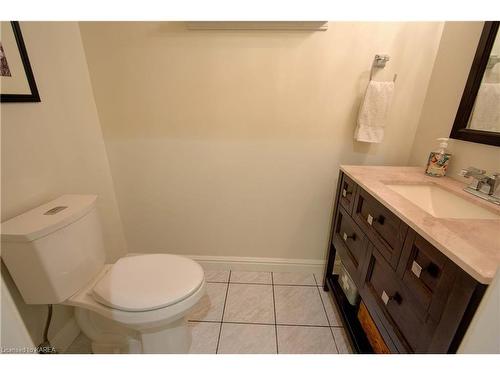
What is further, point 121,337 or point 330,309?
point 330,309

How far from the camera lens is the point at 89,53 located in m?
1.28

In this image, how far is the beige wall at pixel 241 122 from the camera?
4.11ft

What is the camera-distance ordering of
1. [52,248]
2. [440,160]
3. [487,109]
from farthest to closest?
[440,160] < [487,109] < [52,248]

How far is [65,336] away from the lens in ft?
3.84

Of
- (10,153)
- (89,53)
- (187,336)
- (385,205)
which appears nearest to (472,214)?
(385,205)

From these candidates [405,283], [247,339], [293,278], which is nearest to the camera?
[405,283]

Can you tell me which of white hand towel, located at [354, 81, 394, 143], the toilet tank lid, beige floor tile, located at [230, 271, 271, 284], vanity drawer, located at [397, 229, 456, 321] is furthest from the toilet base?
white hand towel, located at [354, 81, 394, 143]

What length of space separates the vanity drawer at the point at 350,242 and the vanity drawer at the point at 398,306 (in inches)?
3.9

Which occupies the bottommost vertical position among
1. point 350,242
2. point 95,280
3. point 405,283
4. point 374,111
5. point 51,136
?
point 95,280

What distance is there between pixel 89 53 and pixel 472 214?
207 centimetres

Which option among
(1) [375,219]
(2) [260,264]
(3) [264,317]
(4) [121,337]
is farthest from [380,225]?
(4) [121,337]

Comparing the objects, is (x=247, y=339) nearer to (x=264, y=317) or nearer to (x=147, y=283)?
(x=264, y=317)

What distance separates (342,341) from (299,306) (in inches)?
11.9

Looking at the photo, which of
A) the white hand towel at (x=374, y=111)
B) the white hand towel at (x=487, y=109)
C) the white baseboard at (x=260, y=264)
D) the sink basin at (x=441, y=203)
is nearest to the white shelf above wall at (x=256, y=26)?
the white hand towel at (x=374, y=111)
